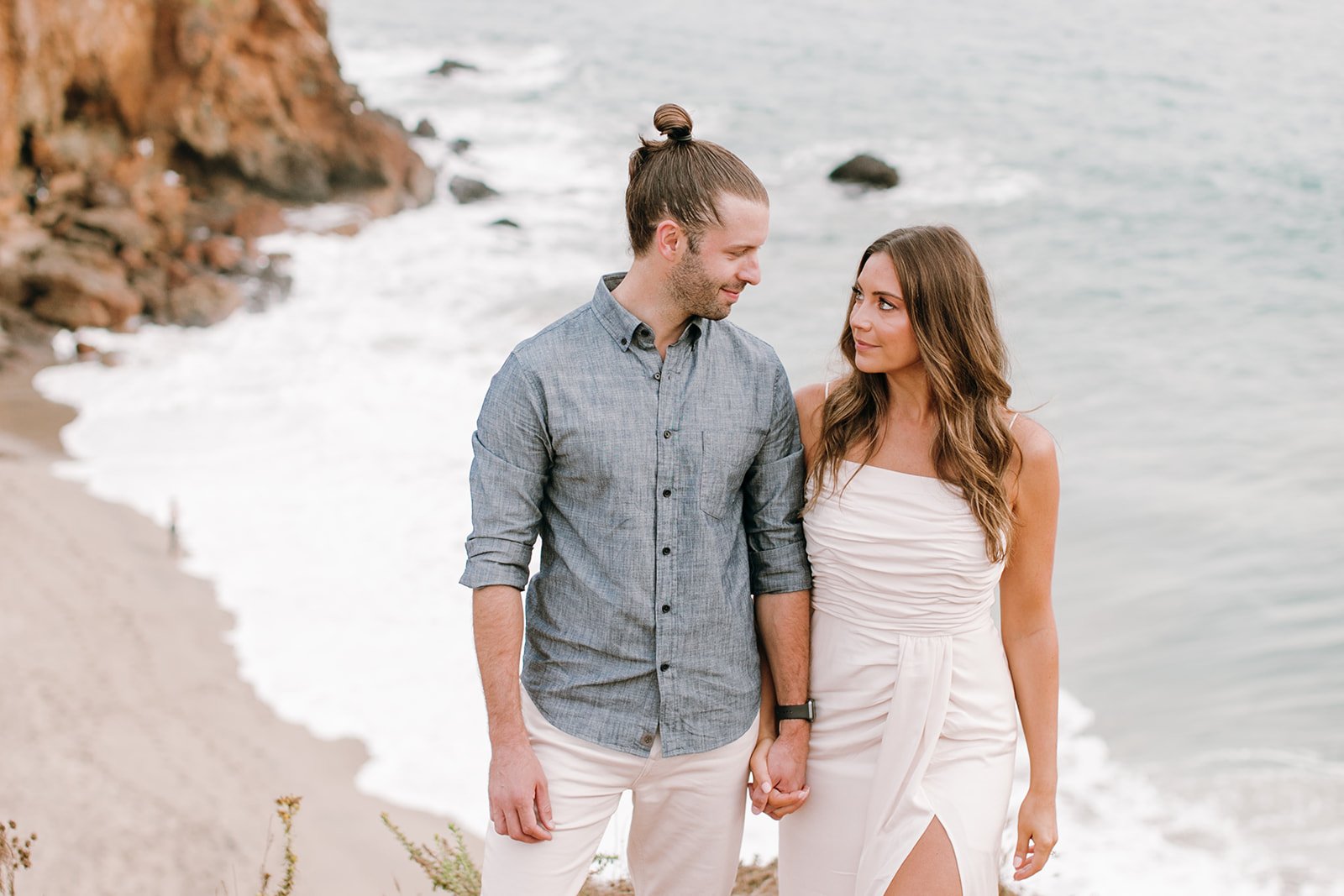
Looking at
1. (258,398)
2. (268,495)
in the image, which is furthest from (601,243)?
(268,495)

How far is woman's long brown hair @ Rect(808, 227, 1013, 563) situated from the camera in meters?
3.13

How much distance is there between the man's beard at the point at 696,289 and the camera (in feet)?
9.84

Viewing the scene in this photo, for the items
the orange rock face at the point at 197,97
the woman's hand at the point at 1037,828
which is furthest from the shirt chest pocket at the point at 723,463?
the orange rock face at the point at 197,97

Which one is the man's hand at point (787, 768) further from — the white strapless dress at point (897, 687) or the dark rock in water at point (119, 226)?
the dark rock in water at point (119, 226)

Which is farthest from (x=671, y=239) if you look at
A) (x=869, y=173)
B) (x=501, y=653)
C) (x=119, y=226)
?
(x=869, y=173)

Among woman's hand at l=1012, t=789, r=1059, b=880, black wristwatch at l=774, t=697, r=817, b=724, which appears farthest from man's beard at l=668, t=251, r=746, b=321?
woman's hand at l=1012, t=789, r=1059, b=880

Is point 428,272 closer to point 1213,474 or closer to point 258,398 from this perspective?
point 258,398

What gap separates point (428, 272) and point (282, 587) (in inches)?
394

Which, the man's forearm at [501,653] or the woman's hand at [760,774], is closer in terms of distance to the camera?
the man's forearm at [501,653]

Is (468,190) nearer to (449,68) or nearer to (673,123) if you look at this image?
(449,68)

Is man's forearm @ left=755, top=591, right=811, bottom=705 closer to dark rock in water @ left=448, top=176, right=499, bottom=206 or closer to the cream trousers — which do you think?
the cream trousers

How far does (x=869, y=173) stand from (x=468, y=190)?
7848mm

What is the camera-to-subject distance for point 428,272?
1958 cm

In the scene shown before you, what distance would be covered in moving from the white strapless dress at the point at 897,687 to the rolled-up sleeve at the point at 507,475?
764mm
